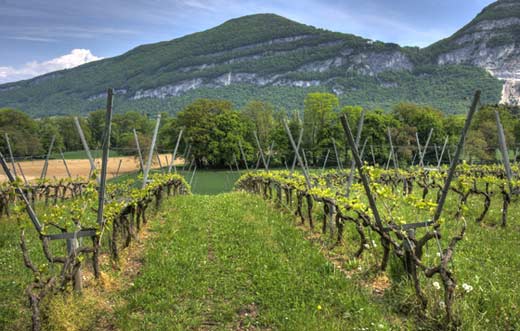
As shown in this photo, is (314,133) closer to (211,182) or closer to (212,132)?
(212,132)

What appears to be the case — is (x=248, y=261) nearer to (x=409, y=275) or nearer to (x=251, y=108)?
(x=409, y=275)

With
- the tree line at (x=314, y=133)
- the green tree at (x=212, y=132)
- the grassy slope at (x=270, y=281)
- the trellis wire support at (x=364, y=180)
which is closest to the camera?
the grassy slope at (x=270, y=281)

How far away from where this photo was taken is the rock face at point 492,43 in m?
149

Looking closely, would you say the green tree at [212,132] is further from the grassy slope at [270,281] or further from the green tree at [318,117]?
the grassy slope at [270,281]

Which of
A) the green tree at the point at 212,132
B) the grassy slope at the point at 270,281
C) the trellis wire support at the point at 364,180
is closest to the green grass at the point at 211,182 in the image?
the green tree at the point at 212,132

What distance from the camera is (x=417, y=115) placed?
163 ft

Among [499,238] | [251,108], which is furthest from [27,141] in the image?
[499,238]

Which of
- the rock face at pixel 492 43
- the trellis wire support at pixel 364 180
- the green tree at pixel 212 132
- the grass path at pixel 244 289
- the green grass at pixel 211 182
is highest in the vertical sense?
the rock face at pixel 492 43

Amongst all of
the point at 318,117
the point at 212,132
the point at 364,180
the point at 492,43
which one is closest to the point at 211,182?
the point at 212,132

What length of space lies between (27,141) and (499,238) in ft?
166

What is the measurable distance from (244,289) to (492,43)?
19173 cm

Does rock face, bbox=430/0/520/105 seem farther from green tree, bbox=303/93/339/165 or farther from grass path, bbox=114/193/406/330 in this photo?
grass path, bbox=114/193/406/330

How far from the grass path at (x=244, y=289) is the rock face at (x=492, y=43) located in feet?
564

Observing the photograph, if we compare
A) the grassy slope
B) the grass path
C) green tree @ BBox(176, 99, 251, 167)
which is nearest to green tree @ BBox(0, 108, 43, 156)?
green tree @ BBox(176, 99, 251, 167)
